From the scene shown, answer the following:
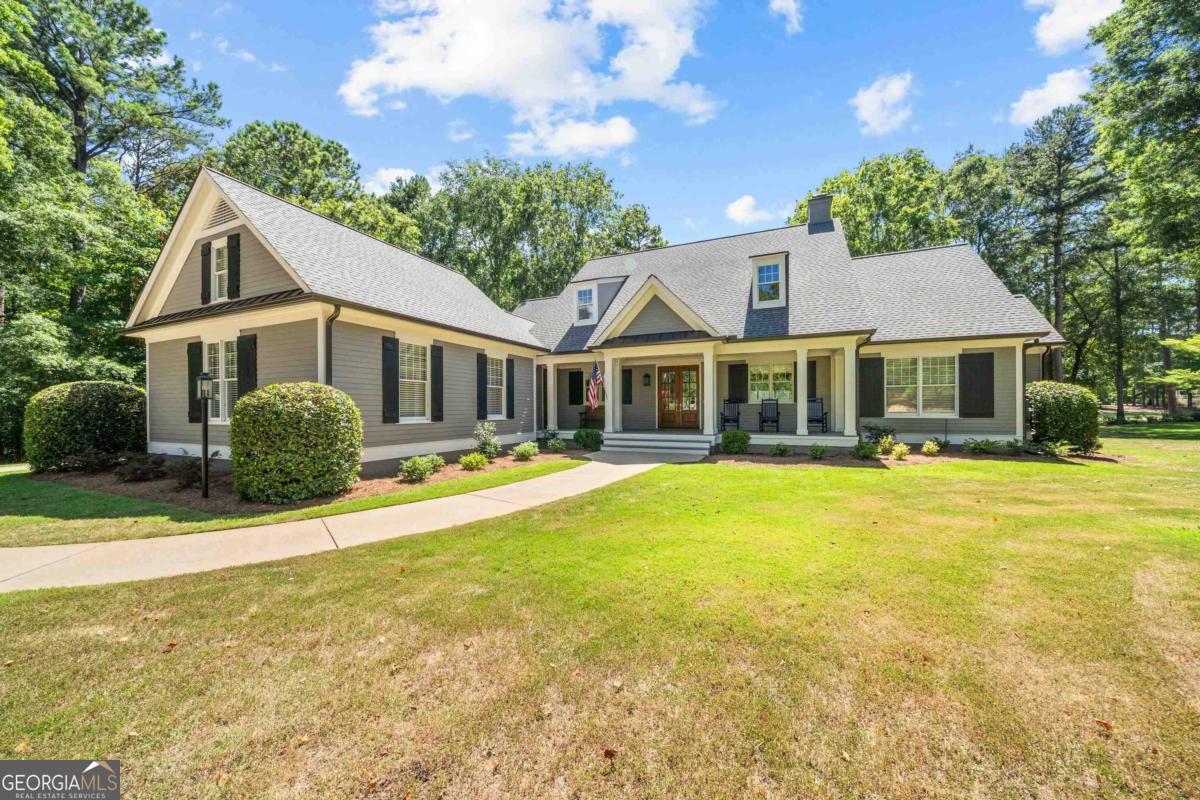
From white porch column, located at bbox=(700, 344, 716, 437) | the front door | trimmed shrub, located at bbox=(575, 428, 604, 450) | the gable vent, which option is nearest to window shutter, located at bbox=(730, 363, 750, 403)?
the front door

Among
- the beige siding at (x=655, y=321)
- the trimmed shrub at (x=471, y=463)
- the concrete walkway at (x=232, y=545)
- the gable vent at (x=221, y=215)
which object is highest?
the gable vent at (x=221, y=215)

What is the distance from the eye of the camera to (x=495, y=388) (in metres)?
14.1

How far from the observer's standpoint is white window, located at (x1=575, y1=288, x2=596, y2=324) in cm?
1739

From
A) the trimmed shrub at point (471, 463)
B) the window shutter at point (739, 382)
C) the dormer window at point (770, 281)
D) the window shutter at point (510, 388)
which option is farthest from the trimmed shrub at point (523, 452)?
the dormer window at point (770, 281)

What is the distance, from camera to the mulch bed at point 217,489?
729cm

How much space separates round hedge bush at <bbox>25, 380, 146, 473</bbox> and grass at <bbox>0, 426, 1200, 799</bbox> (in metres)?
9.82

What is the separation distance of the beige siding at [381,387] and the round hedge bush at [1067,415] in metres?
15.0

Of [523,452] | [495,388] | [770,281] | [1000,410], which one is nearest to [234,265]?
[495,388]

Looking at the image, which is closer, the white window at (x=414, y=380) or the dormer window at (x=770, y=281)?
the white window at (x=414, y=380)

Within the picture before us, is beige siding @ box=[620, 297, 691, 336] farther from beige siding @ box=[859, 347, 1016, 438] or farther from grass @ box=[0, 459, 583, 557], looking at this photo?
beige siding @ box=[859, 347, 1016, 438]

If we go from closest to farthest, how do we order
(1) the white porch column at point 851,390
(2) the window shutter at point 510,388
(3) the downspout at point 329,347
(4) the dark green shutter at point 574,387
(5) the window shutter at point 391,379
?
(3) the downspout at point 329,347 → (5) the window shutter at point 391,379 → (1) the white porch column at point 851,390 → (2) the window shutter at point 510,388 → (4) the dark green shutter at point 574,387

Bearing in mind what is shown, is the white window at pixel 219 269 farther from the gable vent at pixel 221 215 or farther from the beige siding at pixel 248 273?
the gable vent at pixel 221 215

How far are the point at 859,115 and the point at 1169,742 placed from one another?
16809mm

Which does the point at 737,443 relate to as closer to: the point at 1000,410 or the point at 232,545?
the point at 1000,410
